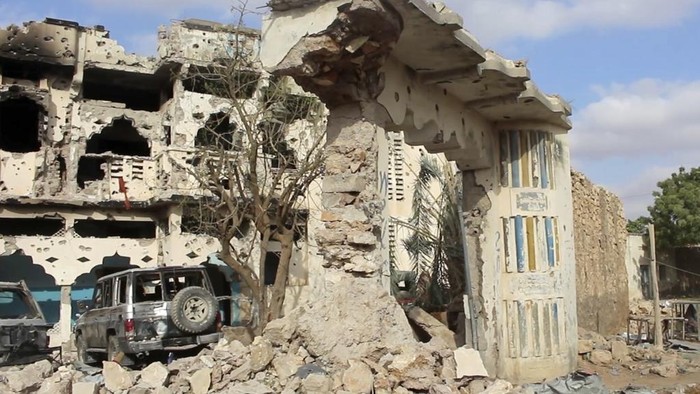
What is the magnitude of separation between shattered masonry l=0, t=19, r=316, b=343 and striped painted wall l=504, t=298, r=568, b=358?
32.1ft

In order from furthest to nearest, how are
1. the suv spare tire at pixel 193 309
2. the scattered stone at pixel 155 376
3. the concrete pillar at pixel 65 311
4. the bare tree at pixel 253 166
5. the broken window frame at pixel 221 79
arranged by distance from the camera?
1. the concrete pillar at pixel 65 311
2. the broken window frame at pixel 221 79
3. the bare tree at pixel 253 166
4. the suv spare tire at pixel 193 309
5. the scattered stone at pixel 155 376

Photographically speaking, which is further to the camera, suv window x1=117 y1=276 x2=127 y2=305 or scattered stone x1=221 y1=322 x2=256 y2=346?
scattered stone x1=221 y1=322 x2=256 y2=346

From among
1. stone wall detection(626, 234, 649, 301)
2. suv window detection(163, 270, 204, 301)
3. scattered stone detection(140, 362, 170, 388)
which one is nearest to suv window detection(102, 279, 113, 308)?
suv window detection(163, 270, 204, 301)

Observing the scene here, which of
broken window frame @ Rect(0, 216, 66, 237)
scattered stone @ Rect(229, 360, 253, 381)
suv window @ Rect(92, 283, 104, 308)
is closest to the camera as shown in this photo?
scattered stone @ Rect(229, 360, 253, 381)

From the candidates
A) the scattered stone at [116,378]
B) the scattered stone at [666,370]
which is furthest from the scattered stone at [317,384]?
the scattered stone at [666,370]

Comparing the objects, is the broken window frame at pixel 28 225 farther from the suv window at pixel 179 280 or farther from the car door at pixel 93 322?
the suv window at pixel 179 280

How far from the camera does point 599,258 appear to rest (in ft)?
57.5

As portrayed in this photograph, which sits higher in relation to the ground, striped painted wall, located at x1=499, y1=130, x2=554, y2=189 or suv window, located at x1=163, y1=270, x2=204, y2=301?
striped painted wall, located at x1=499, y1=130, x2=554, y2=189

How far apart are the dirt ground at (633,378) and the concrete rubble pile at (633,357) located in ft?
0.49

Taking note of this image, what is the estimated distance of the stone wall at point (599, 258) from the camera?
1559 centimetres

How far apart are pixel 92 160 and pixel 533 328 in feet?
49.6

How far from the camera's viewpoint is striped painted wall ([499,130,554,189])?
32.3ft

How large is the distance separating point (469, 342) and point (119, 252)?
36.0 feet

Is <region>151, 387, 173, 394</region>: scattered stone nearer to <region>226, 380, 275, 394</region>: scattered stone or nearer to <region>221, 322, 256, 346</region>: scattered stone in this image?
<region>226, 380, 275, 394</region>: scattered stone
